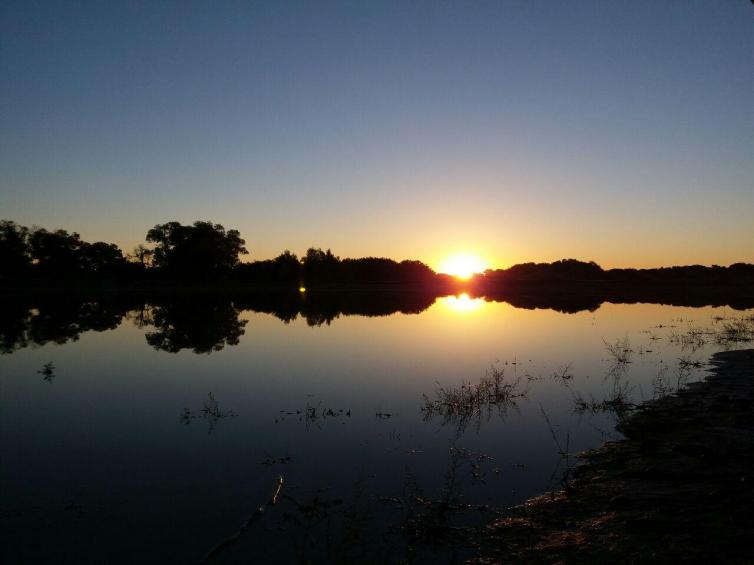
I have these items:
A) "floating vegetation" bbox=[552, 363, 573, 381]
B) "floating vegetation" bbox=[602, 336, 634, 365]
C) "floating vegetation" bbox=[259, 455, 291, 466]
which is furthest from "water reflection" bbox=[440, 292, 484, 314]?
"floating vegetation" bbox=[259, 455, 291, 466]

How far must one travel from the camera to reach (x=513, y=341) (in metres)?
31.2

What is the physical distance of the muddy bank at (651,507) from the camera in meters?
6.45

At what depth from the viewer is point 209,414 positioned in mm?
14414

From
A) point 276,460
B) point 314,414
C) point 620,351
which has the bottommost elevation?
point 276,460

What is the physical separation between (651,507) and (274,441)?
27.6 ft

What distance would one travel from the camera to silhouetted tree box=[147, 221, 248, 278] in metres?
117

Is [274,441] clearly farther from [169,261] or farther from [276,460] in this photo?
[169,261]

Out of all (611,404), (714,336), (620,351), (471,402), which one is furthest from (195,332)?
(714,336)

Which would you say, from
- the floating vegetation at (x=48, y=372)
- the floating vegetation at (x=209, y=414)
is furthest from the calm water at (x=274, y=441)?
the floating vegetation at (x=48, y=372)

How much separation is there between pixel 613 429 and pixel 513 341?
1830cm

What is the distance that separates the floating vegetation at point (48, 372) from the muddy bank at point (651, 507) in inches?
731

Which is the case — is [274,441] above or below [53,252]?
below

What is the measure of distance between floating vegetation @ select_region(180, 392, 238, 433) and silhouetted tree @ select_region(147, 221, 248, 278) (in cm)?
10869

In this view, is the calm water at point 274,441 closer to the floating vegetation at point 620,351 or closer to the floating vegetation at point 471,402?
the floating vegetation at point 471,402
